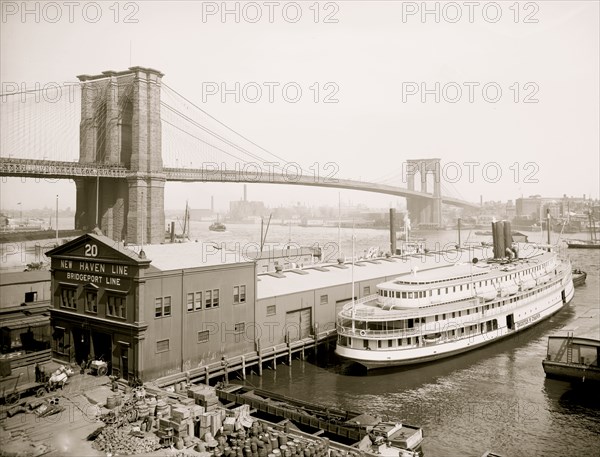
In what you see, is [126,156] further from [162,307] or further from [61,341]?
[162,307]

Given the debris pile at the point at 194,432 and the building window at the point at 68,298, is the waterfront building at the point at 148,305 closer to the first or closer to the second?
the building window at the point at 68,298

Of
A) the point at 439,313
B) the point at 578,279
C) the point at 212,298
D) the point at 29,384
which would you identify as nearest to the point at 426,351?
the point at 439,313

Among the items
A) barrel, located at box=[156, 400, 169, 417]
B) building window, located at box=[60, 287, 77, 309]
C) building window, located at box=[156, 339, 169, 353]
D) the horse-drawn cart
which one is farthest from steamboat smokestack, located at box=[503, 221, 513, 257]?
the horse-drawn cart

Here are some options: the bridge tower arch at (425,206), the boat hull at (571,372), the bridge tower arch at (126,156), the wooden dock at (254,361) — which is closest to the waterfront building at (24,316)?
the wooden dock at (254,361)

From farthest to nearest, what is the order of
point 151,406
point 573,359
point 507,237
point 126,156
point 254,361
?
point 126,156 → point 507,237 → point 254,361 → point 573,359 → point 151,406

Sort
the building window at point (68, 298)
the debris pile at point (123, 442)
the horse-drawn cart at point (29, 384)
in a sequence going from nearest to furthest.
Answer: the debris pile at point (123, 442), the horse-drawn cart at point (29, 384), the building window at point (68, 298)

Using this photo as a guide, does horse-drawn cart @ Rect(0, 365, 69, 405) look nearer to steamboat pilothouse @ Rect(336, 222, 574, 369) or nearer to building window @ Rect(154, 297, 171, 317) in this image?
building window @ Rect(154, 297, 171, 317)
